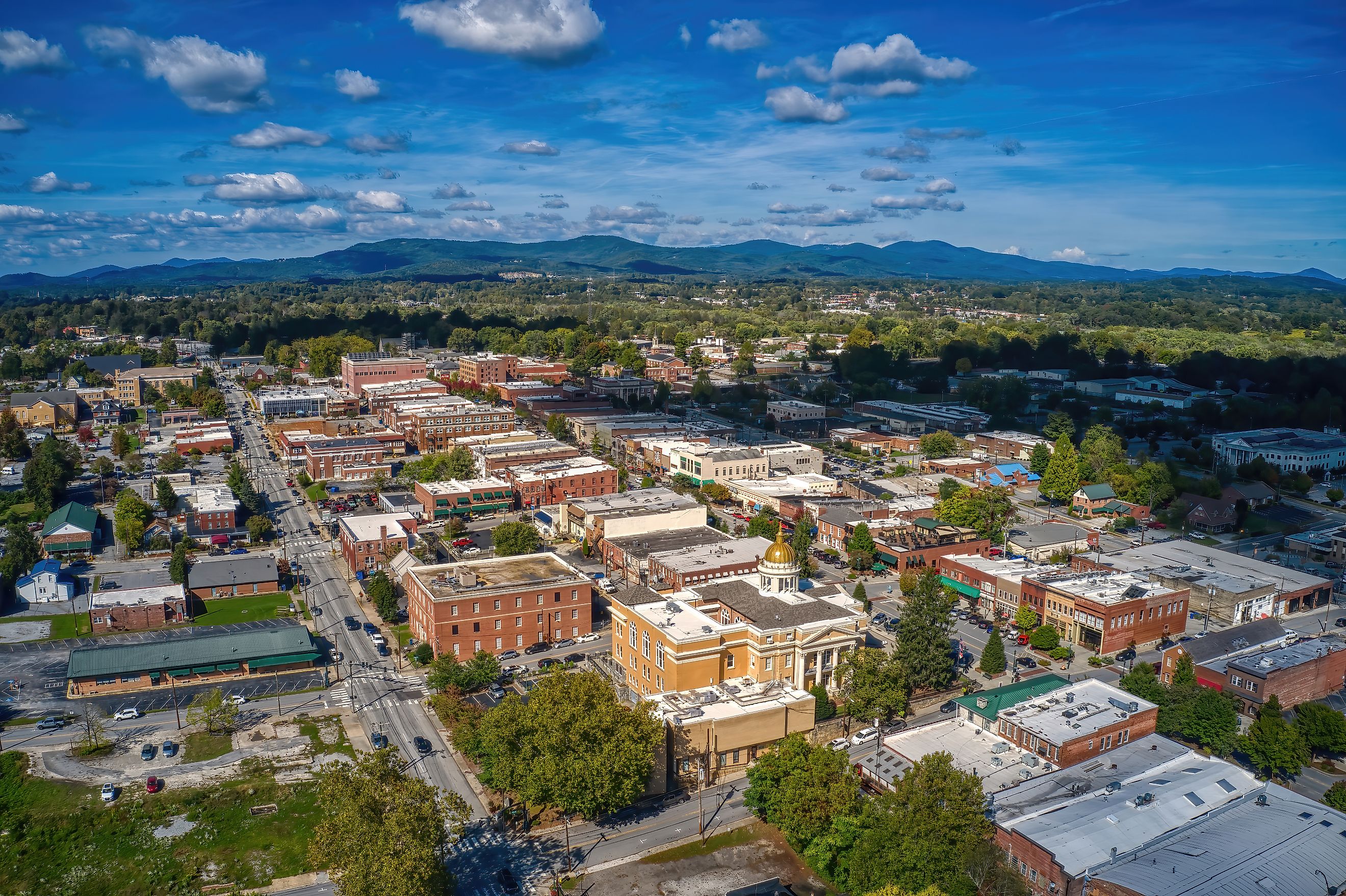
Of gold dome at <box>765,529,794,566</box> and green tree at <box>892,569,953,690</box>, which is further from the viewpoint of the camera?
gold dome at <box>765,529,794,566</box>

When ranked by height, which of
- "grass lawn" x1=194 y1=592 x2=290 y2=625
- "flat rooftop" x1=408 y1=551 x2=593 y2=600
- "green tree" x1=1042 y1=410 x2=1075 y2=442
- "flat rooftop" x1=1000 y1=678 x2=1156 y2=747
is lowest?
"grass lawn" x1=194 y1=592 x2=290 y2=625

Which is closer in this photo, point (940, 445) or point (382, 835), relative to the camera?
point (382, 835)

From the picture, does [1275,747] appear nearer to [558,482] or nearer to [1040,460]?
[1040,460]

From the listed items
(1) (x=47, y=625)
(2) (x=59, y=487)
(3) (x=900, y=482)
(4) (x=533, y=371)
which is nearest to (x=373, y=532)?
(1) (x=47, y=625)

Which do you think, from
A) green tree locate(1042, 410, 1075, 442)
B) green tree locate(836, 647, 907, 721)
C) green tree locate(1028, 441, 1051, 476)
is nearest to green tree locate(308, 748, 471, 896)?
green tree locate(836, 647, 907, 721)

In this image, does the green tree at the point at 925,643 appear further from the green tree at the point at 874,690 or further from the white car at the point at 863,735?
the white car at the point at 863,735

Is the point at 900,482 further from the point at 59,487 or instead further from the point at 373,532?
the point at 59,487

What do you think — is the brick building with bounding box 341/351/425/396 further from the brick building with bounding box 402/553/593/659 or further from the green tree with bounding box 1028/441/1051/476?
the green tree with bounding box 1028/441/1051/476

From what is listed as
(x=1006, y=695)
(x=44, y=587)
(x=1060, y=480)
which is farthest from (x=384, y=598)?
(x=1060, y=480)
